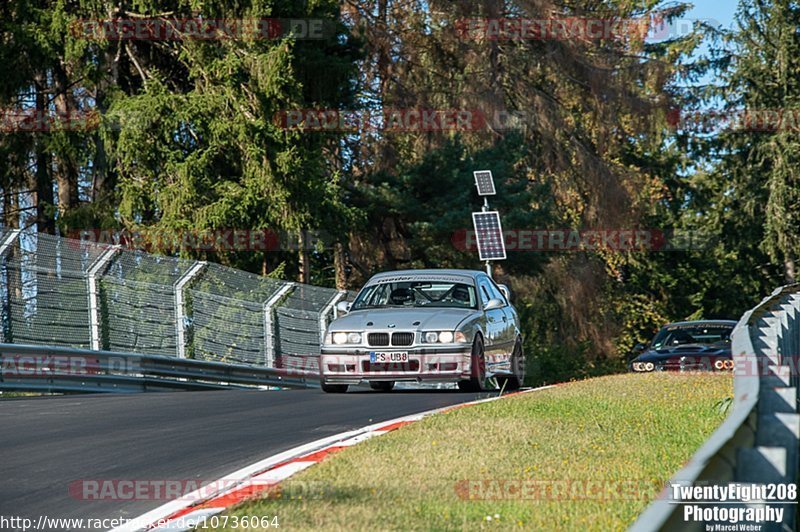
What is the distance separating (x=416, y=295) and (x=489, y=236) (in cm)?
1252

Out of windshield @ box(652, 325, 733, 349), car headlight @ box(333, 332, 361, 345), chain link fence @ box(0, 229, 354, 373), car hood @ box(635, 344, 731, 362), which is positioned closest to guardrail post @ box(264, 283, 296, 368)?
chain link fence @ box(0, 229, 354, 373)

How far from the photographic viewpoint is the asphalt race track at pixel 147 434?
734 cm

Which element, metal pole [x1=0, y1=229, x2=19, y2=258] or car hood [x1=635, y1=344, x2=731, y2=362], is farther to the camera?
car hood [x1=635, y1=344, x2=731, y2=362]

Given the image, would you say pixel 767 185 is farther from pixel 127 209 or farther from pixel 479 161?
pixel 127 209

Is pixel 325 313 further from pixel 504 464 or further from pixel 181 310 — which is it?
pixel 504 464

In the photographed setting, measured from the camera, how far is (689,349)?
22094 mm

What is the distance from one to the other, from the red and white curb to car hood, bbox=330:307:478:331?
5.28 metres

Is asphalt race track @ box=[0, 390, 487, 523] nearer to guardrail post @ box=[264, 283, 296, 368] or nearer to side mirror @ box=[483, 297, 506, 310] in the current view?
side mirror @ box=[483, 297, 506, 310]

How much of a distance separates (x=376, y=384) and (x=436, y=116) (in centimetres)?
2588

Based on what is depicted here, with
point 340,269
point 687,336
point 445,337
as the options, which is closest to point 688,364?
point 687,336

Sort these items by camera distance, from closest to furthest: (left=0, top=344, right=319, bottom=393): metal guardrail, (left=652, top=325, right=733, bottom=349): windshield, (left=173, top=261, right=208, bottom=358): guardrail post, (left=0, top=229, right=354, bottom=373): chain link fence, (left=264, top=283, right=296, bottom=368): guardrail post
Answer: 1. (left=0, top=344, right=319, bottom=393): metal guardrail
2. (left=0, top=229, right=354, bottom=373): chain link fence
3. (left=173, top=261, right=208, bottom=358): guardrail post
4. (left=652, top=325, right=733, bottom=349): windshield
5. (left=264, top=283, right=296, bottom=368): guardrail post

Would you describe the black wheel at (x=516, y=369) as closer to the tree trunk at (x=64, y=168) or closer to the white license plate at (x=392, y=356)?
the white license plate at (x=392, y=356)

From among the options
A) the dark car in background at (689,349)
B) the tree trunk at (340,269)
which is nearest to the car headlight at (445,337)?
the dark car in background at (689,349)

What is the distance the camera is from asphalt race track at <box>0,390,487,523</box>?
7.34 metres
